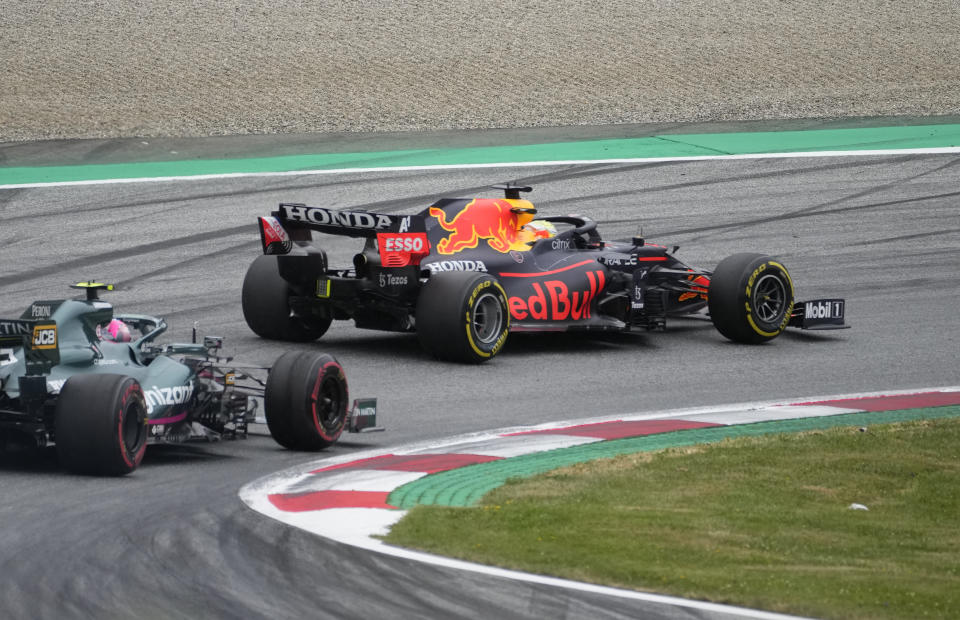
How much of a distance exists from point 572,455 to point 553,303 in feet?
17.2

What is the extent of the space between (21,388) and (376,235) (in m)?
6.34

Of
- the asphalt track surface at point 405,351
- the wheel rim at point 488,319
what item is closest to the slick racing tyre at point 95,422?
the asphalt track surface at point 405,351

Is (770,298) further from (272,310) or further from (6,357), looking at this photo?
(6,357)

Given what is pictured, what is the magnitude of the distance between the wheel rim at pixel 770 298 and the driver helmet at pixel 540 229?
2.44 meters

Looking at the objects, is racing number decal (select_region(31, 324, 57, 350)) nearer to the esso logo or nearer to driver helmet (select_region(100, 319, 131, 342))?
driver helmet (select_region(100, 319, 131, 342))

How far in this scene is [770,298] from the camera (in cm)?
1786

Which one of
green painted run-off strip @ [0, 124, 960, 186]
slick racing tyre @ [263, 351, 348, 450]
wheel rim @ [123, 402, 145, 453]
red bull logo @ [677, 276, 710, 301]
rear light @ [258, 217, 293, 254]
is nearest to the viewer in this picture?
wheel rim @ [123, 402, 145, 453]

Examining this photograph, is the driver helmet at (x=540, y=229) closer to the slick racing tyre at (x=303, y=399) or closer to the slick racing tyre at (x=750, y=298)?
the slick racing tyre at (x=750, y=298)

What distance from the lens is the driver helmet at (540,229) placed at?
17.6 meters

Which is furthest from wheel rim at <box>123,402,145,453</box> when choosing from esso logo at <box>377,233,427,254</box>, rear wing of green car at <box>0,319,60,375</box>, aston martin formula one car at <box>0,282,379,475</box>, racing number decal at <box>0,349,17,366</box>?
esso logo at <box>377,233,427,254</box>

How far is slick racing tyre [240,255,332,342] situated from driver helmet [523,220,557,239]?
251 centimetres

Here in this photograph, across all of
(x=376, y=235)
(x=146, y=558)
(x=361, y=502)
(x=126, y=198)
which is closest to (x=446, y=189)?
(x=126, y=198)

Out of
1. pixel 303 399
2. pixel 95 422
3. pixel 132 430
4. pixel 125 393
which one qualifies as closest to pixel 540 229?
pixel 303 399

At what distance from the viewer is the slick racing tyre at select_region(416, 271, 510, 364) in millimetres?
15805
